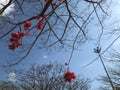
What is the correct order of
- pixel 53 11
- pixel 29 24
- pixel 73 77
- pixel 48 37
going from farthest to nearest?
pixel 48 37 → pixel 53 11 → pixel 29 24 → pixel 73 77

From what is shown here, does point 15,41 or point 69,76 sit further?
point 15,41

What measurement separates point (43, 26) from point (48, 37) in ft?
2.30

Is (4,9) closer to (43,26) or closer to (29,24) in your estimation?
(29,24)

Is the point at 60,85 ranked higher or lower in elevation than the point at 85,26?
higher

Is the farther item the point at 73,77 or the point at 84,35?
the point at 84,35

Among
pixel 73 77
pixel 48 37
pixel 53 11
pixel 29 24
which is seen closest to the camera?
pixel 73 77

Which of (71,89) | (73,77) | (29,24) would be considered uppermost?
(71,89)

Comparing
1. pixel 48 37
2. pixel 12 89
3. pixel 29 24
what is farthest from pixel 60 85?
pixel 29 24

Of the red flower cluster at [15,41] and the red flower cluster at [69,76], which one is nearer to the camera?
the red flower cluster at [69,76]

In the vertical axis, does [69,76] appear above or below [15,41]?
below

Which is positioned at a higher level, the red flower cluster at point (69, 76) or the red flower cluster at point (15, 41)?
the red flower cluster at point (15, 41)

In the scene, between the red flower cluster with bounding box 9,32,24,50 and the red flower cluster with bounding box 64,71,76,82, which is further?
the red flower cluster with bounding box 9,32,24,50

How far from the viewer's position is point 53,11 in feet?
20.8

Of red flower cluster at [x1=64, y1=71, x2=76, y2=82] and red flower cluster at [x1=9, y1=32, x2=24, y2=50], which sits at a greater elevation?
red flower cluster at [x1=9, y1=32, x2=24, y2=50]
